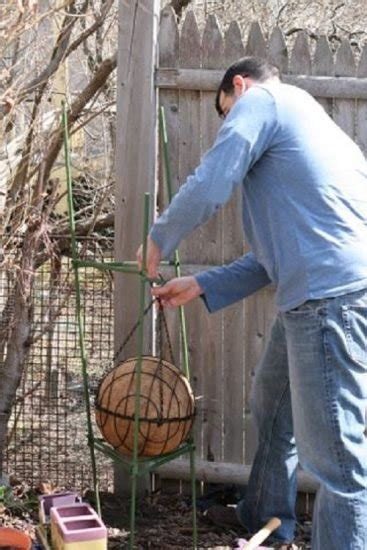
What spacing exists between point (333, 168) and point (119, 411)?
1.30 m

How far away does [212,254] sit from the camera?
4770 mm

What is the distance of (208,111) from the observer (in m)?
4.72

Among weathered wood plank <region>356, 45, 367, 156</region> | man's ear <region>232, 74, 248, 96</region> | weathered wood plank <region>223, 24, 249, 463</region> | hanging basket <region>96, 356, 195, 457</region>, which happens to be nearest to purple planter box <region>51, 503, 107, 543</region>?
hanging basket <region>96, 356, 195, 457</region>

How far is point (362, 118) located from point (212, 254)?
93cm

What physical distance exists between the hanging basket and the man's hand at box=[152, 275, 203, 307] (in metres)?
0.26

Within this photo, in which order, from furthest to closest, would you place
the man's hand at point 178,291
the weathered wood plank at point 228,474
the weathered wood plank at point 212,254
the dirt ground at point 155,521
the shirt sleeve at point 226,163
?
the weathered wood plank at point 228,474
the weathered wood plank at point 212,254
the dirt ground at point 155,521
the man's hand at point 178,291
the shirt sleeve at point 226,163

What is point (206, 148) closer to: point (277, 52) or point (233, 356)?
point (277, 52)

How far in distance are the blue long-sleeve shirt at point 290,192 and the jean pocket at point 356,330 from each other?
76 millimetres

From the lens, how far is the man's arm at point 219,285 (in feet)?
13.1

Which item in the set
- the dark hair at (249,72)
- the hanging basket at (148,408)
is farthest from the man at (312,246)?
the hanging basket at (148,408)

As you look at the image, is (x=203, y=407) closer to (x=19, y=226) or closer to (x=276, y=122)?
(x=19, y=226)

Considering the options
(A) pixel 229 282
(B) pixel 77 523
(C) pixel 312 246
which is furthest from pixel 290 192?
(B) pixel 77 523

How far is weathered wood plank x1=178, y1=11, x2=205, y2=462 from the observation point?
4.70 m

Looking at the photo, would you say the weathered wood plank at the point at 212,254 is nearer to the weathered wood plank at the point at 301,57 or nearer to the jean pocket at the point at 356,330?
the weathered wood plank at the point at 301,57
